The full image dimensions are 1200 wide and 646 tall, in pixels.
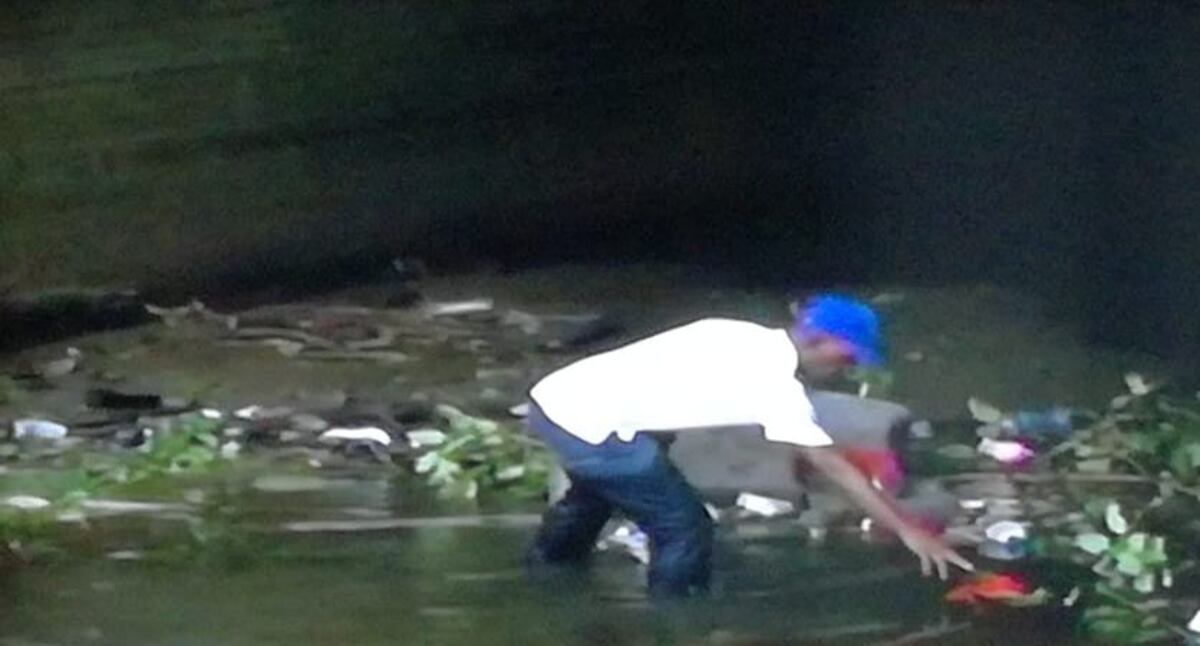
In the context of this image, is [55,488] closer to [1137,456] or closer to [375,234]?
[375,234]

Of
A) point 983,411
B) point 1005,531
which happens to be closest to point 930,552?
point 1005,531

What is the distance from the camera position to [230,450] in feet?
8.09

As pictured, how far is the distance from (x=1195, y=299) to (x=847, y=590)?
841 millimetres

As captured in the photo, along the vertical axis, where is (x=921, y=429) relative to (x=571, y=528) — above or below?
above

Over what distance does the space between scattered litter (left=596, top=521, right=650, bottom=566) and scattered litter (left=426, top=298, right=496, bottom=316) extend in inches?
22.1

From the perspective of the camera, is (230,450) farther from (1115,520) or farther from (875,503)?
(1115,520)

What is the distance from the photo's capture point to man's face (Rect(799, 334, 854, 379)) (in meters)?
2.00

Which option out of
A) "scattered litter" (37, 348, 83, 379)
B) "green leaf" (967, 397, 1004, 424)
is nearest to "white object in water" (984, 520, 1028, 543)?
"green leaf" (967, 397, 1004, 424)

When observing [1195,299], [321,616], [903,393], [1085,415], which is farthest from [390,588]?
[1195,299]

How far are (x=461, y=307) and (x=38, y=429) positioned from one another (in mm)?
559

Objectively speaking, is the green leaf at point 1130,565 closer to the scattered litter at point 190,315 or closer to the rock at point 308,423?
the rock at point 308,423

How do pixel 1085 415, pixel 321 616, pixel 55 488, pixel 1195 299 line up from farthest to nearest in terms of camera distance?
pixel 1195 299 < pixel 1085 415 < pixel 55 488 < pixel 321 616

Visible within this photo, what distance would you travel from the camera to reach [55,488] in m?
2.34

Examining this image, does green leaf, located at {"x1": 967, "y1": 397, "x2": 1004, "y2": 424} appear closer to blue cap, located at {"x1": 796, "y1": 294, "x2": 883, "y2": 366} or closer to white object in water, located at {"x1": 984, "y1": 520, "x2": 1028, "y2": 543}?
white object in water, located at {"x1": 984, "y1": 520, "x2": 1028, "y2": 543}
